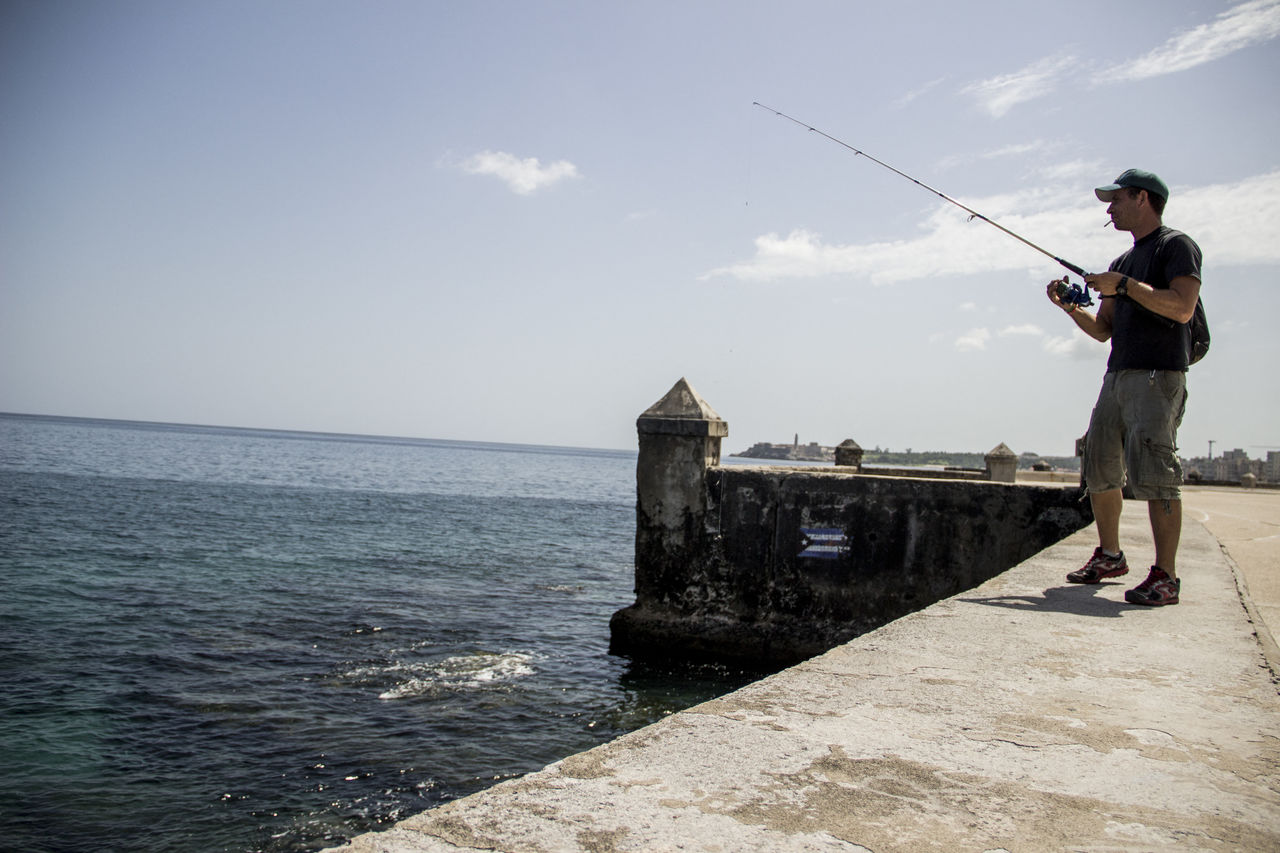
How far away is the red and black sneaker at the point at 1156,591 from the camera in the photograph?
387 centimetres

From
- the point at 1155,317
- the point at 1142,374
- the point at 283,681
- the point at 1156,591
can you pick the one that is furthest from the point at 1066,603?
the point at 283,681

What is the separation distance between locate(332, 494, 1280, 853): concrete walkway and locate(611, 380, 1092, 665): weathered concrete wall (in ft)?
14.1

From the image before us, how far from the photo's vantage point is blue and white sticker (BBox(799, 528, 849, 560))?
25.8 ft

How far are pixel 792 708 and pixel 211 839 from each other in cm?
461

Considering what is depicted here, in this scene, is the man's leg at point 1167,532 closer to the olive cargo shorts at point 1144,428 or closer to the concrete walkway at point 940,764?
the olive cargo shorts at point 1144,428

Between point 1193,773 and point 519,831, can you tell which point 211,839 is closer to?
point 519,831

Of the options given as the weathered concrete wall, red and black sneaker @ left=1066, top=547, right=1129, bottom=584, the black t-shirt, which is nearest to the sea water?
the weathered concrete wall

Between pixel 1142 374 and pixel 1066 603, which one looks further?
pixel 1142 374

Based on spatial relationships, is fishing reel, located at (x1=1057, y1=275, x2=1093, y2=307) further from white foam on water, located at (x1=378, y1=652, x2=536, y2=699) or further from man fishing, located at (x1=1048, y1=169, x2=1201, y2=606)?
white foam on water, located at (x1=378, y1=652, x2=536, y2=699)

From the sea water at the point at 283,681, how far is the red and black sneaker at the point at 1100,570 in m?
4.03

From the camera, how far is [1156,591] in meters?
3.88

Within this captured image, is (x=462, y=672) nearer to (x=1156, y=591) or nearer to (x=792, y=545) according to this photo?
(x=792, y=545)

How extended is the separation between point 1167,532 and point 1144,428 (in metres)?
0.53

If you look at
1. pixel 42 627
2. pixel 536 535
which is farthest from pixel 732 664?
pixel 536 535
